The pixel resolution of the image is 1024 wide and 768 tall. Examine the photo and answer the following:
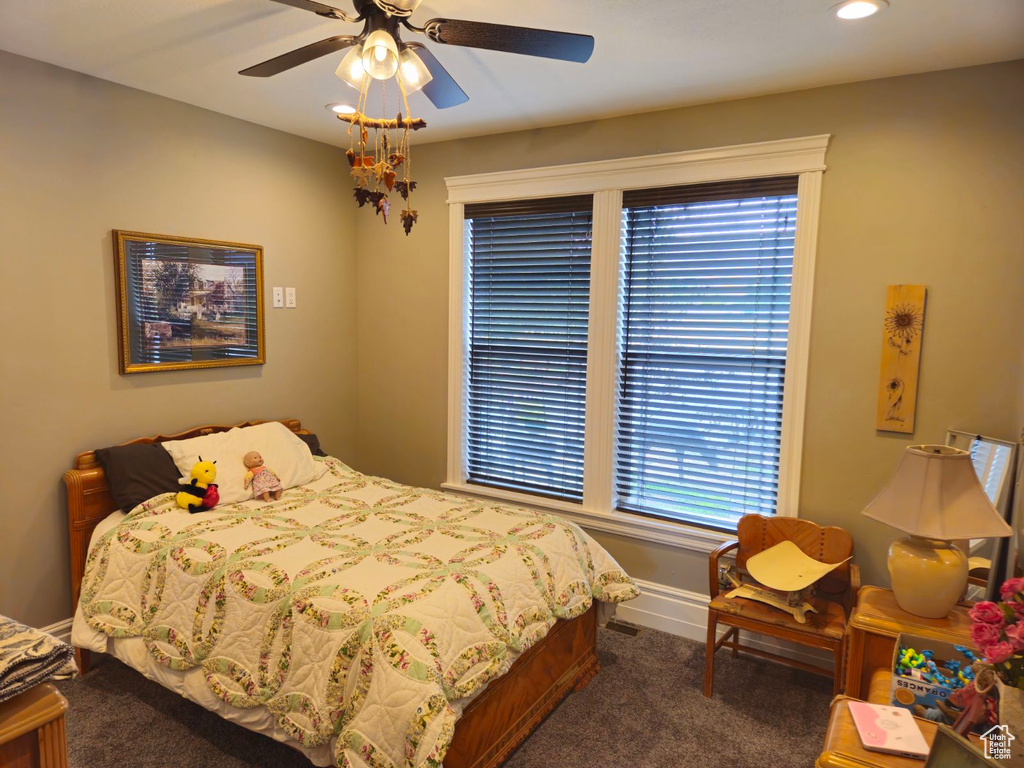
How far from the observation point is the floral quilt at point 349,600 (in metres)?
1.84

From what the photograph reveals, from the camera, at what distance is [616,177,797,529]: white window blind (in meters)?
3.00

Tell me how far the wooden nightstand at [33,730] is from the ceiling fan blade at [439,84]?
5.97ft

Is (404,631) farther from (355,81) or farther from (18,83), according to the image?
(18,83)

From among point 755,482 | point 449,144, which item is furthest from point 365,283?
point 755,482

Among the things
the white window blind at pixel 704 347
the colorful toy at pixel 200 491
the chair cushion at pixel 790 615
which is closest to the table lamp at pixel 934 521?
the chair cushion at pixel 790 615

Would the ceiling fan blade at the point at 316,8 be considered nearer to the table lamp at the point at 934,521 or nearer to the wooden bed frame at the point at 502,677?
the wooden bed frame at the point at 502,677

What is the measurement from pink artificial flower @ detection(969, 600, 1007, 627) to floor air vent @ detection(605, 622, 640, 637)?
2156 mm

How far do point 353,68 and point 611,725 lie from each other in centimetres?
251

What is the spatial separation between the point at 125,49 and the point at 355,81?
1.33m

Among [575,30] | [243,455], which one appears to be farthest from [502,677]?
[575,30]

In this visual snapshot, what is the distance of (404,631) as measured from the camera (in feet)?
6.20

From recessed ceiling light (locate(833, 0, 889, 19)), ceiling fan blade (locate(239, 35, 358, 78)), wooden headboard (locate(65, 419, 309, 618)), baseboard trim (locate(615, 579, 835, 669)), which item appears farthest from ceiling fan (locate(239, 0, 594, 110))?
baseboard trim (locate(615, 579, 835, 669))

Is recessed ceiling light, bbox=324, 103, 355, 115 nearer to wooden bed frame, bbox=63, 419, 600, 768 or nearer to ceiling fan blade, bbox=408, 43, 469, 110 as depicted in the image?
ceiling fan blade, bbox=408, 43, 469, 110

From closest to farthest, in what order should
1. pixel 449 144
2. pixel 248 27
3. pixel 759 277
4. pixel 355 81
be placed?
pixel 355 81
pixel 248 27
pixel 759 277
pixel 449 144
